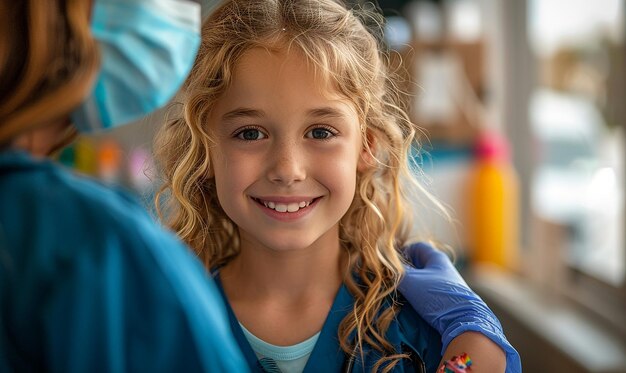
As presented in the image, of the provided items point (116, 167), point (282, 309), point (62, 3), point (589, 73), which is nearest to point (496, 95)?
point (589, 73)

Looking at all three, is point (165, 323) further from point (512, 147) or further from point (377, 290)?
point (512, 147)

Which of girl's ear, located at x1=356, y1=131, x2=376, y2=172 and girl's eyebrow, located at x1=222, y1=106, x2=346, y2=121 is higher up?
girl's eyebrow, located at x1=222, y1=106, x2=346, y2=121

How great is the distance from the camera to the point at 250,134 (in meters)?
0.89

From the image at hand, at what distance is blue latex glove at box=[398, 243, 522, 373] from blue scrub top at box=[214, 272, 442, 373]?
0.07ft

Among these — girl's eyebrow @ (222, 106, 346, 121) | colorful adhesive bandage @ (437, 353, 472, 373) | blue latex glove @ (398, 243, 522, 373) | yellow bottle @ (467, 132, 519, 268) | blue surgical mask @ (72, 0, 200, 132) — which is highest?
blue surgical mask @ (72, 0, 200, 132)

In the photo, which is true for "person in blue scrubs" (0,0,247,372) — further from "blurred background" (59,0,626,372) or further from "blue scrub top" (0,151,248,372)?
"blurred background" (59,0,626,372)

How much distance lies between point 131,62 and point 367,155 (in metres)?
0.40

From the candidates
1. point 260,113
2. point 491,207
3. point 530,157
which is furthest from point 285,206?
point 530,157

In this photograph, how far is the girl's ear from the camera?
99 centimetres

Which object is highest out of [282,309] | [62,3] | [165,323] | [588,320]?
[62,3]

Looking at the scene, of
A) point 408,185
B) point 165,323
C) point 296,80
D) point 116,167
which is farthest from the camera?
point 116,167

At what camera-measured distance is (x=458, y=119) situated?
2828 millimetres

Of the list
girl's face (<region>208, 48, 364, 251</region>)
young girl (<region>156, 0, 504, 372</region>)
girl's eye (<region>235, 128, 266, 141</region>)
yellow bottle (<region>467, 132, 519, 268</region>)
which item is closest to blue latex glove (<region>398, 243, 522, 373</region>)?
young girl (<region>156, 0, 504, 372</region>)

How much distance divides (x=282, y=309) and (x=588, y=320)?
1.47 metres
